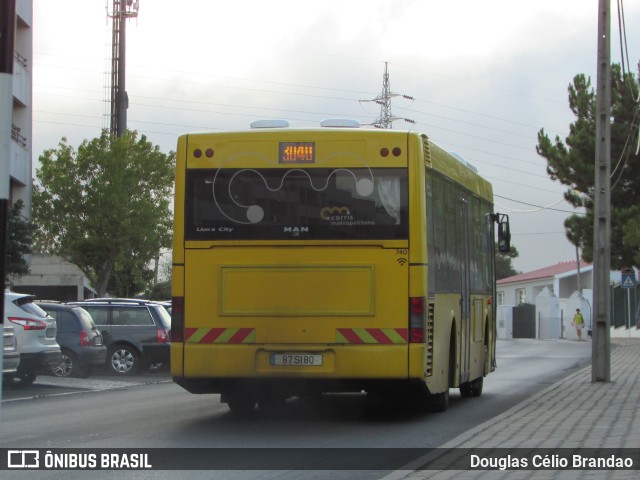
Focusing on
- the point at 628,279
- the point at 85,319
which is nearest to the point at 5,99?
the point at 85,319

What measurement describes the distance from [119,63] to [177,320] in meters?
47.5

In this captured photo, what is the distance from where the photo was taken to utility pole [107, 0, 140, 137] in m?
57.8

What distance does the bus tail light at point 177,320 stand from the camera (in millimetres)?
13117

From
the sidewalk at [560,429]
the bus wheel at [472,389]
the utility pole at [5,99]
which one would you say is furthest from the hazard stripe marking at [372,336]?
the utility pole at [5,99]

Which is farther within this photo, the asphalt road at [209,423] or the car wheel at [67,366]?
the car wheel at [67,366]

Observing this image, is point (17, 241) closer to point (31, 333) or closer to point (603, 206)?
point (31, 333)

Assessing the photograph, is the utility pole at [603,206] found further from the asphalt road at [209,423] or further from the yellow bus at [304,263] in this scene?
the yellow bus at [304,263]

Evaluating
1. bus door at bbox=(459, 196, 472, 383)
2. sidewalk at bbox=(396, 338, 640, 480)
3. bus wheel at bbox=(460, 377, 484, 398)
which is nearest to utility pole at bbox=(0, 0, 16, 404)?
sidewalk at bbox=(396, 338, 640, 480)

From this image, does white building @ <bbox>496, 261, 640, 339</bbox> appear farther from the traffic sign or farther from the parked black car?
the parked black car

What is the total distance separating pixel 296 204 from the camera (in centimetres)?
Result: 1327

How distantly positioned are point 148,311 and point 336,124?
13058 millimetres

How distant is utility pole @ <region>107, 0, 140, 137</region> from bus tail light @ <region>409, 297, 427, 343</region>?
45318 millimetres

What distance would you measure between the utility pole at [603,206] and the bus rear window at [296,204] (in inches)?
357

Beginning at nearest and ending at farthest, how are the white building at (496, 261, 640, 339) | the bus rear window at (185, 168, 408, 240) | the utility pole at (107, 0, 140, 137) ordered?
1. the bus rear window at (185, 168, 408, 240)
2. the utility pole at (107, 0, 140, 137)
3. the white building at (496, 261, 640, 339)
